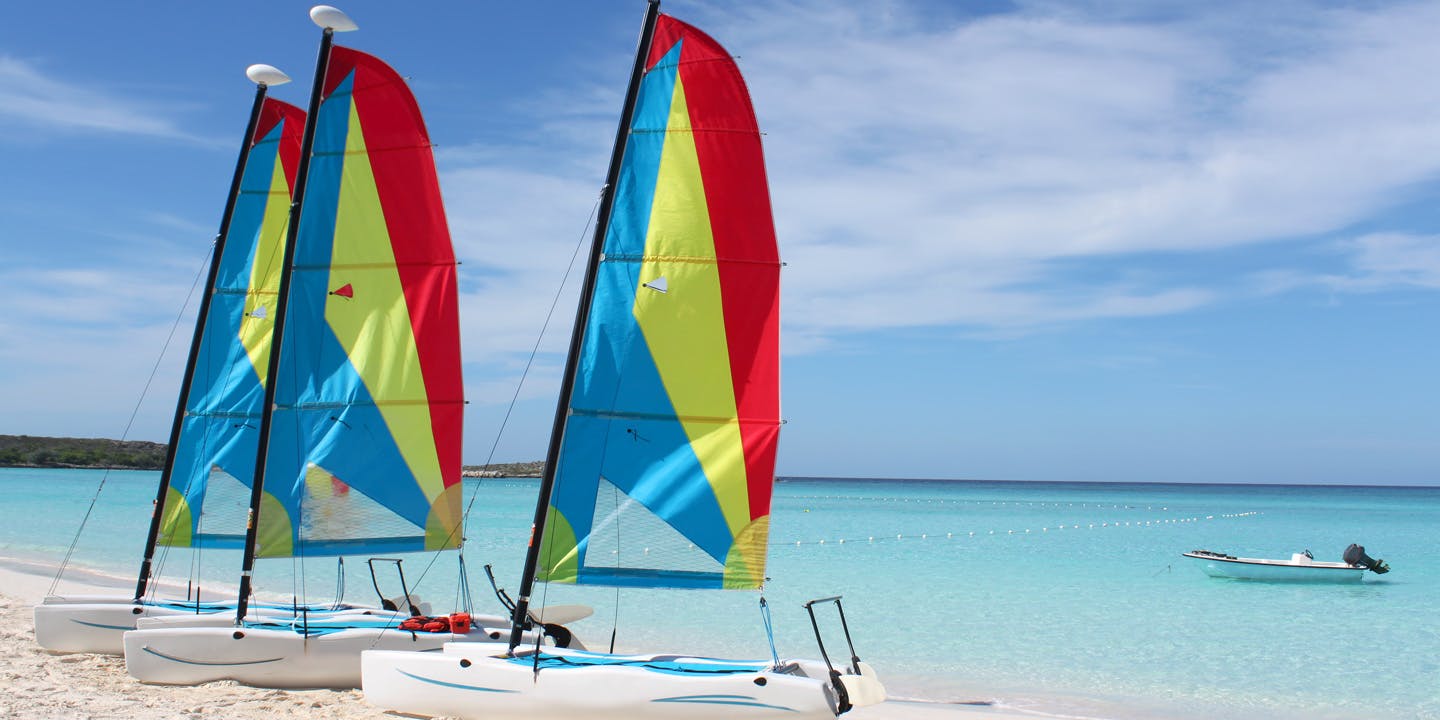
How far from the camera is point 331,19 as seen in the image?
1000cm

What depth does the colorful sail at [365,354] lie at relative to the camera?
10000 millimetres

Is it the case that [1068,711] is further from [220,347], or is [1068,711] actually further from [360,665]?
[220,347]

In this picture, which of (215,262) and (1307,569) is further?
(1307,569)

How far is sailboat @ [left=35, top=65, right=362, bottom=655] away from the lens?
11.4m

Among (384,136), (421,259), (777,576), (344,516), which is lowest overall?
(777,576)

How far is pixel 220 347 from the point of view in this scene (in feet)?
38.6

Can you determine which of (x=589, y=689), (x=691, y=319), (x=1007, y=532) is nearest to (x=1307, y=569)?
(x=1007, y=532)

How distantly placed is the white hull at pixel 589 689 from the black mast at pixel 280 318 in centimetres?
216

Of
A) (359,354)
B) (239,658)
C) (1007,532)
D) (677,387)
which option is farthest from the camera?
(1007,532)

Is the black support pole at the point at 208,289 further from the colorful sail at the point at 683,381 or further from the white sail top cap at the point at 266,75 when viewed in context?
the colorful sail at the point at 683,381

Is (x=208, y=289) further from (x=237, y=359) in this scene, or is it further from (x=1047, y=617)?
(x=1047, y=617)

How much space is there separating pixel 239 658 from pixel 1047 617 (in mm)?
12039

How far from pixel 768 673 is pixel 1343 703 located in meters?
7.37

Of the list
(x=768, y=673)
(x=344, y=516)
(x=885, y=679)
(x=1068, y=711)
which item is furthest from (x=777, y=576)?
(x=768, y=673)
